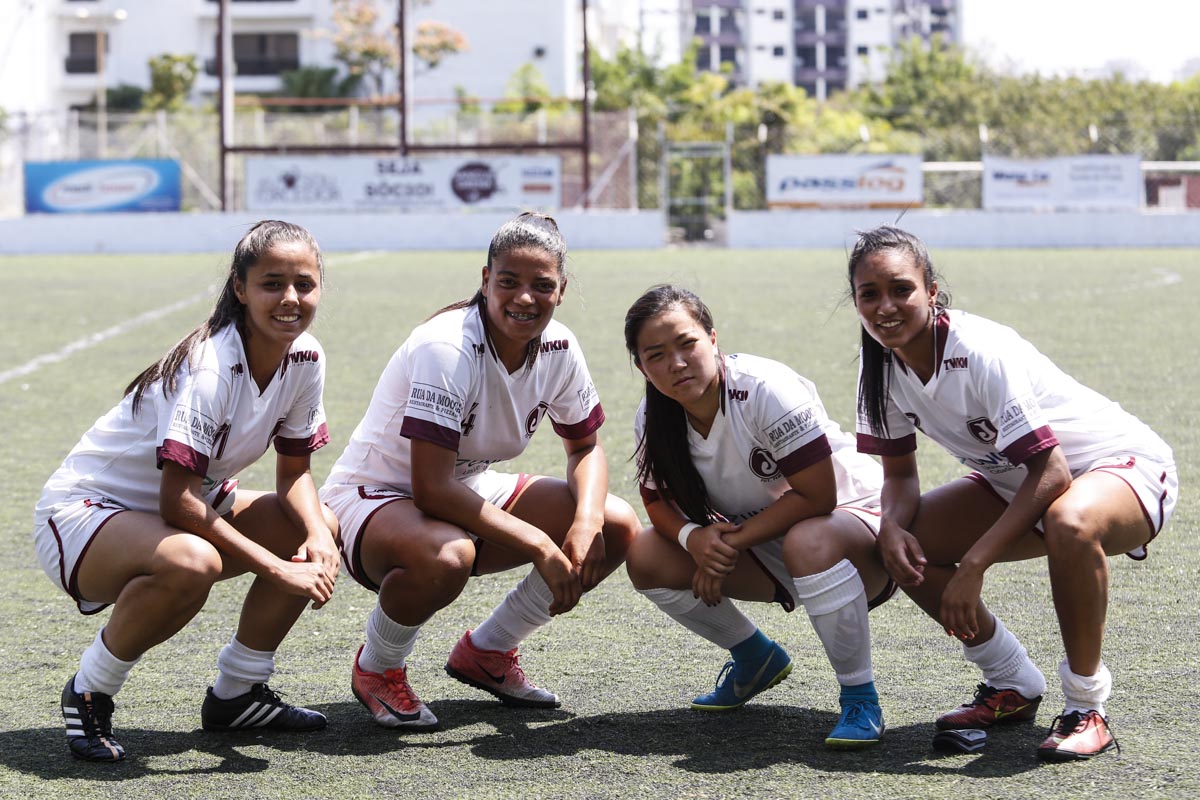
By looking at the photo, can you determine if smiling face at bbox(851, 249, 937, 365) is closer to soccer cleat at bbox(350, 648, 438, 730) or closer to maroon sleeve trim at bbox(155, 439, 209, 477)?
soccer cleat at bbox(350, 648, 438, 730)

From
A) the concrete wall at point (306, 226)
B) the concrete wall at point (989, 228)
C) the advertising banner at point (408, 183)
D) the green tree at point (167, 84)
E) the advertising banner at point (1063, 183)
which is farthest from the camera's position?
the green tree at point (167, 84)

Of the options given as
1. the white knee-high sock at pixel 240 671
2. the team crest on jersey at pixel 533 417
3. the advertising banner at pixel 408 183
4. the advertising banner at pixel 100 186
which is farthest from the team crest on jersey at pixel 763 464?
the advertising banner at pixel 100 186

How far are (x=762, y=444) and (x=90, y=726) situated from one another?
5.35 feet

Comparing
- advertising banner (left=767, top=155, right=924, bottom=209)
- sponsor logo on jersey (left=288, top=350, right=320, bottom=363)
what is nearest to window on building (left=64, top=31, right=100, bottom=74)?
advertising banner (left=767, top=155, right=924, bottom=209)

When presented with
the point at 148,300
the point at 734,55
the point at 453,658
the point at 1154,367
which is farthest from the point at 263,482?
the point at 734,55

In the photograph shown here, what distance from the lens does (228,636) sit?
4094 mm

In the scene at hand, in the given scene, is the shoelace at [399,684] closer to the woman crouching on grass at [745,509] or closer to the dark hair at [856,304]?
the woman crouching on grass at [745,509]

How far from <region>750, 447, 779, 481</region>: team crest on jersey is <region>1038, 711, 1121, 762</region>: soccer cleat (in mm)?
843

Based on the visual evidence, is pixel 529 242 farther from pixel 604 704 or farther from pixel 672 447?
pixel 604 704

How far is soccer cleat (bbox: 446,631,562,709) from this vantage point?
11.6 ft

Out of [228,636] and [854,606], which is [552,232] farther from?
[228,636]

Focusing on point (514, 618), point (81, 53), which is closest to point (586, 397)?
point (514, 618)

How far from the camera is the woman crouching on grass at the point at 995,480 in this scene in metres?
3.10

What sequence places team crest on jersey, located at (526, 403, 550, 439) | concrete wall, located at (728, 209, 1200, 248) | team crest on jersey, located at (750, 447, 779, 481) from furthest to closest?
concrete wall, located at (728, 209, 1200, 248) < team crest on jersey, located at (526, 403, 550, 439) < team crest on jersey, located at (750, 447, 779, 481)
